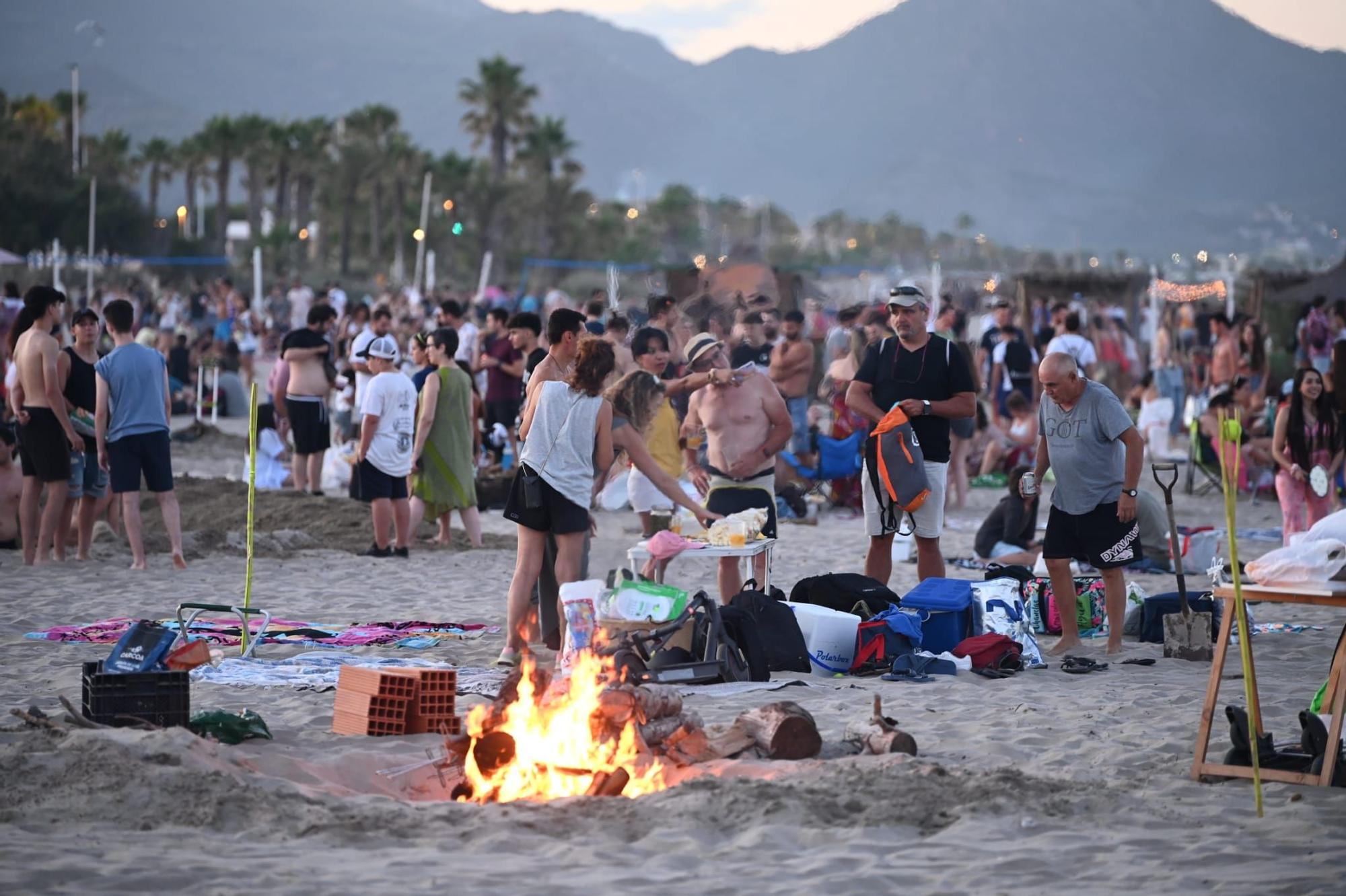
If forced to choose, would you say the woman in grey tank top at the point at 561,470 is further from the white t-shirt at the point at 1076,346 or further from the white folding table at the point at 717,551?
the white t-shirt at the point at 1076,346

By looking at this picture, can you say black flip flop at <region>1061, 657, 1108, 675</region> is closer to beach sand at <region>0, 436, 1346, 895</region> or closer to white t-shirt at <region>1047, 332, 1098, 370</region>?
beach sand at <region>0, 436, 1346, 895</region>

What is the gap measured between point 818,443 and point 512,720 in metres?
9.35

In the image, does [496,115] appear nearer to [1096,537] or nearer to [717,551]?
[717,551]

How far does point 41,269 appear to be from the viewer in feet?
139

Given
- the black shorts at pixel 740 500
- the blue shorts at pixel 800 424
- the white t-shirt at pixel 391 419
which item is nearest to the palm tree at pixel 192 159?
the blue shorts at pixel 800 424

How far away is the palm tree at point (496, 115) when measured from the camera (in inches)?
2953

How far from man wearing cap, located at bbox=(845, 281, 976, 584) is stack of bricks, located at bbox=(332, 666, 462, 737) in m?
3.17

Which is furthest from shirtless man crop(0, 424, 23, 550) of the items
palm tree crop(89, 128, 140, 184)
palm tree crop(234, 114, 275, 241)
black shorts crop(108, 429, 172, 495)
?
palm tree crop(234, 114, 275, 241)

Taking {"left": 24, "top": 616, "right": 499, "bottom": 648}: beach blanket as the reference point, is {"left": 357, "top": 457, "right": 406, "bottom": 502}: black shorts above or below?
above

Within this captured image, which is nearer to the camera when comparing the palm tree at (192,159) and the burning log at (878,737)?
the burning log at (878,737)

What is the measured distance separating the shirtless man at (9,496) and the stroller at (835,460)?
693cm

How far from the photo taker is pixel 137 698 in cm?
556

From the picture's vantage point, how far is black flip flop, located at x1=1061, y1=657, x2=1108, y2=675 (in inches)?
291

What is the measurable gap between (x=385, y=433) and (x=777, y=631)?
4.24 meters
